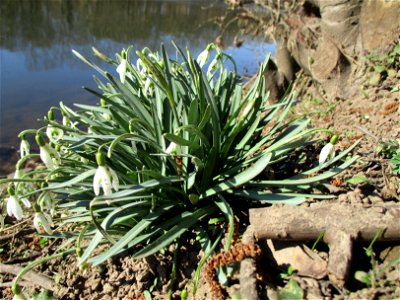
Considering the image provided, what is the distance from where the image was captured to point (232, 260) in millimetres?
1728

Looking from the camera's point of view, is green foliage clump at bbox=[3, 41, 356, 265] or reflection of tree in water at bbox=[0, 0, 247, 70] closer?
green foliage clump at bbox=[3, 41, 356, 265]

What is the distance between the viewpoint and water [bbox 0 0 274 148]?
6820 millimetres

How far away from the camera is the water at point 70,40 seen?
6.82 metres

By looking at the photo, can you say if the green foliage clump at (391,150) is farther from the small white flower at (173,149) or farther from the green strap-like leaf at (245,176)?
the small white flower at (173,149)

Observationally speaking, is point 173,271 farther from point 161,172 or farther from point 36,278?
point 36,278

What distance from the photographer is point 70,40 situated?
418 inches

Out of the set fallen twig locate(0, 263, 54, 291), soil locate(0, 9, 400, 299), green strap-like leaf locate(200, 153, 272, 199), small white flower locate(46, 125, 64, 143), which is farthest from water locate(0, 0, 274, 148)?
green strap-like leaf locate(200, 153, 272, 199)

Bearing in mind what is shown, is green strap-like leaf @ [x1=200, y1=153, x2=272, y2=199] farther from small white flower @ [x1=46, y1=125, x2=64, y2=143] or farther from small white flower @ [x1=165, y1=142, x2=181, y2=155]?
small white flower @ [x1=46, y1=125, x2=64, y2=143]

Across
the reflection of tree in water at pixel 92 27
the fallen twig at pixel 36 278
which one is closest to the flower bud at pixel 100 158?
the fallen twig at pixel 36 278

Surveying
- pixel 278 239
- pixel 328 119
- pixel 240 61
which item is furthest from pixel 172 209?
pixel 240 61

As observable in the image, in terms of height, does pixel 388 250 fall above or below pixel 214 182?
above

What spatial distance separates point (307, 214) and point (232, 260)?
413 millimetres

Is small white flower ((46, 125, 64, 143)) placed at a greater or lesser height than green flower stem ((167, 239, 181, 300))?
greater

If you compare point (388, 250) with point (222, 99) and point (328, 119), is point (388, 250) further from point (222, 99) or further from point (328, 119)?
point (328, 119)
